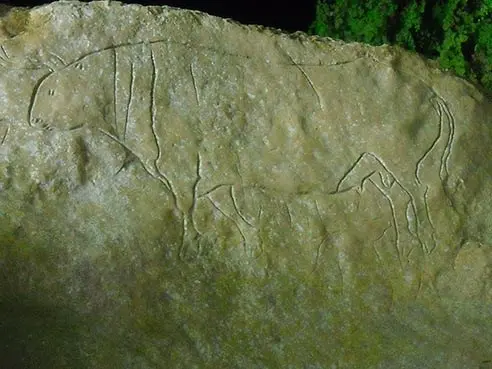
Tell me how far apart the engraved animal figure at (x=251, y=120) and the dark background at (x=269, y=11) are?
1934mm

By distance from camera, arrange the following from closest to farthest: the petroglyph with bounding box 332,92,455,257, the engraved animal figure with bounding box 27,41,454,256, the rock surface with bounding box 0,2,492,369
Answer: the rock surface with bounding box 0,2,492,369, the engraved animal figure with bounding box 27,41,454,256, the petroglyph with bounding box 332,92,455,257

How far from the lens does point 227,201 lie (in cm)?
308

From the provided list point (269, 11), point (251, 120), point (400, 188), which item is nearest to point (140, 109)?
point (251, 120)

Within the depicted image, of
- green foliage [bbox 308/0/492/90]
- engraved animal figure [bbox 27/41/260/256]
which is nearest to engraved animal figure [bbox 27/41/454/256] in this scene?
engraved animal figure [bbox 27/41/260/256]

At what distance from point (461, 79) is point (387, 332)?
120cm

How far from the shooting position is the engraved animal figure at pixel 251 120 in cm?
303

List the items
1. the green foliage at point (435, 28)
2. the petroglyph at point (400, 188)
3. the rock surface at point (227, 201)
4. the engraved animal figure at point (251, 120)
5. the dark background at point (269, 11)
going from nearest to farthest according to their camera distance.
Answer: the rock surface at point (227, 201), the engraved animal figure at point (251, 120), the petroglyph at point (400, 188), the green foliage at point (435, 28), the dark background at point (269, 11)

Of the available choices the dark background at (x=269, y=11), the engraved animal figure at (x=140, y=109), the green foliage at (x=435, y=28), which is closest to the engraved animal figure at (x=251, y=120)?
the engraved animal figure at (x=140, y=109)

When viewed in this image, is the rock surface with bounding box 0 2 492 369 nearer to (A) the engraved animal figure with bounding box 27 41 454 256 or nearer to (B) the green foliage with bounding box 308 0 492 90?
(A) the engraved animal figure with bounding box 27 41 454 256

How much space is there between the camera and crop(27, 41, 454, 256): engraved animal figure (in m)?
3.03

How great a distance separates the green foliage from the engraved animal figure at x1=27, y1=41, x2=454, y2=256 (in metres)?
1.04

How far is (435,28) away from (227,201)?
6.53 ft

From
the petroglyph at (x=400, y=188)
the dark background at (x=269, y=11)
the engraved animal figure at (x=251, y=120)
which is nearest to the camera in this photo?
the engraved animal figure at (x=251, y=120)

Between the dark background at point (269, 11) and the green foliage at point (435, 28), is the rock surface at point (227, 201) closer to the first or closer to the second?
the green foliage at point (435, 28)
